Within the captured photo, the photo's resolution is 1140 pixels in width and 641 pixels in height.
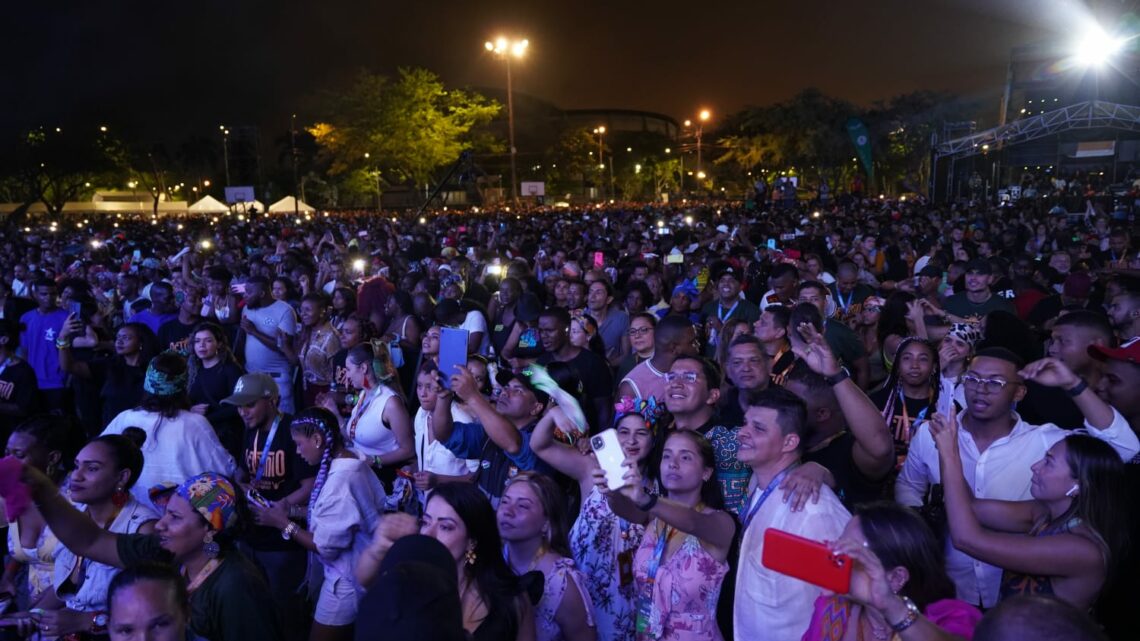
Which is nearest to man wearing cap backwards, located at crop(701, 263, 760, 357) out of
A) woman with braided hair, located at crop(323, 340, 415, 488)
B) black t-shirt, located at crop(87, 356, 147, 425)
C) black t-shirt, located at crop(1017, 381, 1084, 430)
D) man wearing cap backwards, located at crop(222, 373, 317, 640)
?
black t-shirt, located at crop(1017, 381, 1084, 430)

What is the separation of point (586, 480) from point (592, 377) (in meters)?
1.97

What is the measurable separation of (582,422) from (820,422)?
3.80 ft

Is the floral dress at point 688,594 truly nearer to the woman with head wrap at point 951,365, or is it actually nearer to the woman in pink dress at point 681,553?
the woman in pink dress at point 681,553

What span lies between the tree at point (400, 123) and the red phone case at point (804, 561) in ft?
142

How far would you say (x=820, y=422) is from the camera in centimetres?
382

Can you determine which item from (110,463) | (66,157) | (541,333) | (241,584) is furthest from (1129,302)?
(66,157)

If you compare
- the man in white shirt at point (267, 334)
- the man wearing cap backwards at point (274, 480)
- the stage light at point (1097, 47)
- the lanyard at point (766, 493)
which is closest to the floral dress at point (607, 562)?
the lanyard at point (766, 493)

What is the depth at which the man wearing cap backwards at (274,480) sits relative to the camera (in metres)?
4.05

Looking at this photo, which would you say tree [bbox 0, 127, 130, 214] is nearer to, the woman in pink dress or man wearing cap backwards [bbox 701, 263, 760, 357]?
man wearing cap backwards [bbox 701, 263, 760, 357]

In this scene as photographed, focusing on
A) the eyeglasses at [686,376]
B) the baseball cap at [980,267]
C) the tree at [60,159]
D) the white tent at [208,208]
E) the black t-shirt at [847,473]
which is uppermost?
the tree at [60,159]

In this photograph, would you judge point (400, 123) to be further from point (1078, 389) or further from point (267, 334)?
point (1078, 389)

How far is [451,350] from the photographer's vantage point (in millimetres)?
4020

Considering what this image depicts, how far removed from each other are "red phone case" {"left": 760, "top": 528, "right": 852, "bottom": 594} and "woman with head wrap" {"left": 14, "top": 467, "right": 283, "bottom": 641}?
1.91 m

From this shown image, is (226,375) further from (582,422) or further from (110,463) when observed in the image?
(582,422)
